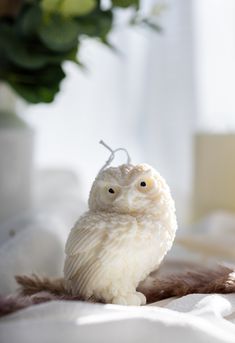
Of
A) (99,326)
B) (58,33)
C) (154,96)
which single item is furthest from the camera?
(154,96)

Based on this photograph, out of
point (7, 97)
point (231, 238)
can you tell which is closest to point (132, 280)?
point (231, 238)

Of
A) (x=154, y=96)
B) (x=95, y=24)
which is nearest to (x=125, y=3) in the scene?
(x=95, y=24)

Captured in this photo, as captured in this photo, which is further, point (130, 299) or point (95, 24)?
point (95, 24)

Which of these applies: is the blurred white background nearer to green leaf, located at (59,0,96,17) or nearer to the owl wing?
green leaf, located at (59,0,96,17)

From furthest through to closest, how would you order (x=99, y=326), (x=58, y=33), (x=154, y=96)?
(x=154, y=96) < (x=58, y=33) < (x=99, y=326)

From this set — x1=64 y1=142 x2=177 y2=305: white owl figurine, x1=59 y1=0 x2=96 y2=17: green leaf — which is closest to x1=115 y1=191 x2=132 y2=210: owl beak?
x1=64 y1=142 x2=177 y2=305: white owl figurine

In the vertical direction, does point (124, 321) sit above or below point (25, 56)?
below

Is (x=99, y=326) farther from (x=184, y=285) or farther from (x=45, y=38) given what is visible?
(x=45, y=38)

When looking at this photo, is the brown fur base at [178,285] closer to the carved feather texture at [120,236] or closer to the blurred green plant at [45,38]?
the carved feather texture at [120,236]
